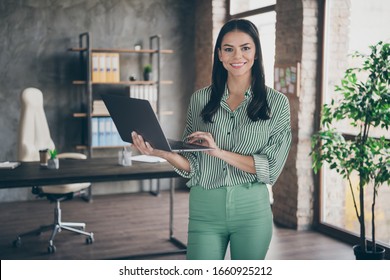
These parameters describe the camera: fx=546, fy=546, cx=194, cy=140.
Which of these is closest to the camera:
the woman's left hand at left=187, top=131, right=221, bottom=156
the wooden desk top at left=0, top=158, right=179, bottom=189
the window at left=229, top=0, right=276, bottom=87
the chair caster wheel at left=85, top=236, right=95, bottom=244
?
the woman's left hand at left=187, top=131, right=221, bottom=156

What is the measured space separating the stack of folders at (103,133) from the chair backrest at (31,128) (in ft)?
4.01

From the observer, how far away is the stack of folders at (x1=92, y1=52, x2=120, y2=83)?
241 inches

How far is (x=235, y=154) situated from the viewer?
1.94 meters

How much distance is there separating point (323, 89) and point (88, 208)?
9.08 feet

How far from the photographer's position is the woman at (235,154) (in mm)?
1938

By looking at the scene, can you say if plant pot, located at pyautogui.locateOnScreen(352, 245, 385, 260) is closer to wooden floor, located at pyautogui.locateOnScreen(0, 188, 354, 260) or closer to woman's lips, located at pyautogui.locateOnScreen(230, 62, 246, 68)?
wooden floor, located at pyautogui.locateOnScreen(0, 188, 354, 260)

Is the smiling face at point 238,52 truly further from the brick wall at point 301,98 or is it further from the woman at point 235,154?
the brick wall at point 301,98

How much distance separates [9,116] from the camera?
240 inches

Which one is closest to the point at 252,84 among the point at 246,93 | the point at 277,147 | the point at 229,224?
the point at 246,93

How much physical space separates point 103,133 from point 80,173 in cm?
259

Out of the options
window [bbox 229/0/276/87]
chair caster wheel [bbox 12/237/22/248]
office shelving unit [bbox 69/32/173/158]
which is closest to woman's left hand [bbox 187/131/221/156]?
chair caster wheel [bbox 12/237/22/248]

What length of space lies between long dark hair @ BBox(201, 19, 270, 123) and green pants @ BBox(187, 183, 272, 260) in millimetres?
270

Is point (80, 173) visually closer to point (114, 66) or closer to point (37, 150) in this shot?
point (37, 150)

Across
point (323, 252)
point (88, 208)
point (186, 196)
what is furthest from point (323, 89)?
point (88, 208)
